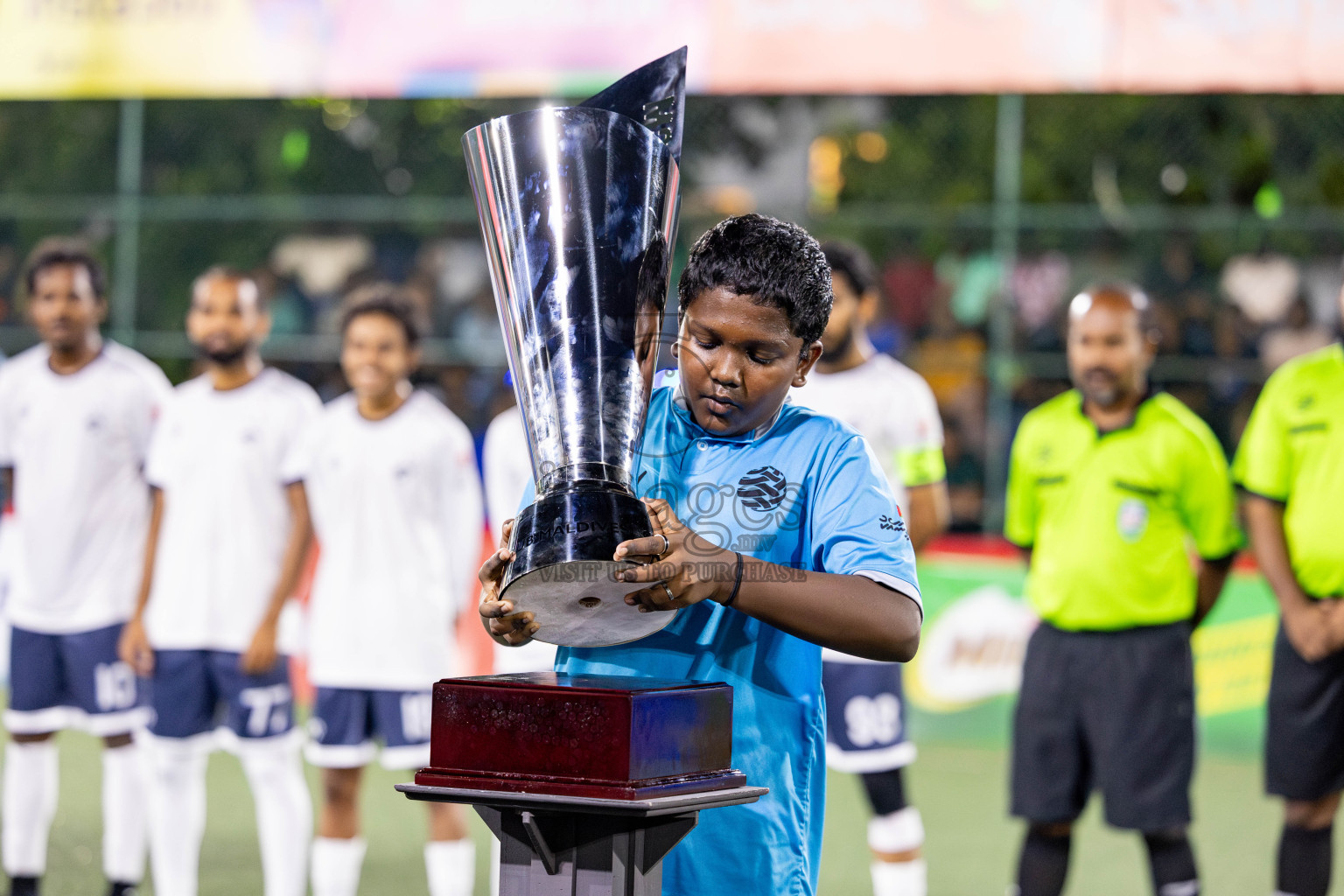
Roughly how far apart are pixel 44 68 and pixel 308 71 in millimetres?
1284

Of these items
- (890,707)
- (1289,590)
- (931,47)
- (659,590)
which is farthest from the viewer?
(931,47)

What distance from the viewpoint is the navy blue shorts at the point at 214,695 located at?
16.0 ft

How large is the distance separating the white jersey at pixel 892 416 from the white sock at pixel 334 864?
204 cm

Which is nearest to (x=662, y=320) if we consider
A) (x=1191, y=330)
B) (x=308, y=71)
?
→ (x=308, y=71)

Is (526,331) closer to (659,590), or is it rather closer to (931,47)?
(659,590)

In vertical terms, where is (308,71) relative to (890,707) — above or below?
above

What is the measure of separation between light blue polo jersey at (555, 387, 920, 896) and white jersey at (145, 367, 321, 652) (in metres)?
3.07

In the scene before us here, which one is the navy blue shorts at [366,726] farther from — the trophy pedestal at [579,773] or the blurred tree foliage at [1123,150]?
the blurred tree foliage at [1123,150]

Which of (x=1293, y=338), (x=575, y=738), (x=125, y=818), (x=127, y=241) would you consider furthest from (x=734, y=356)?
(x=127, y=241)

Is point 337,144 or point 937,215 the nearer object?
point 937,215

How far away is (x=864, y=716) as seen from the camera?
4918mm

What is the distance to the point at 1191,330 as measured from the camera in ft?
30.7

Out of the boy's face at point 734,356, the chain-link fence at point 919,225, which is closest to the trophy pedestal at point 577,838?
the boy's face at point 734,356

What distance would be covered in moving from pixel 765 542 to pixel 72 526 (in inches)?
153
